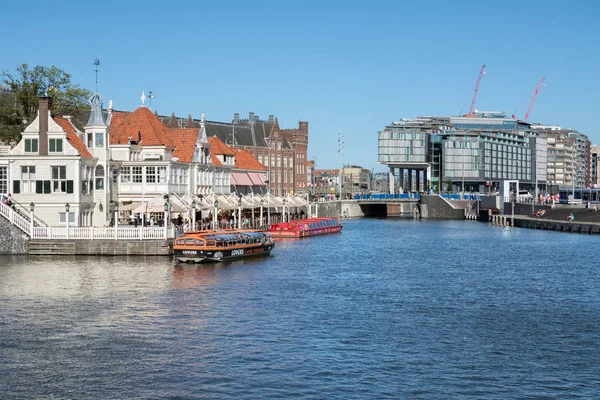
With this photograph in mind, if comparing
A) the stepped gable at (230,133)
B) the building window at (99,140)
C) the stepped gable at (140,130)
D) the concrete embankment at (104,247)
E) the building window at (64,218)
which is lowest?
the concrete embankment at (104,247)

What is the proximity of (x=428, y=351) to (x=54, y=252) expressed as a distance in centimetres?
4522

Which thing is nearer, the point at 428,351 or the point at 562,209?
the point at 428,351

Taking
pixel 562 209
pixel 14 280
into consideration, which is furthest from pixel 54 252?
pixel 562 209

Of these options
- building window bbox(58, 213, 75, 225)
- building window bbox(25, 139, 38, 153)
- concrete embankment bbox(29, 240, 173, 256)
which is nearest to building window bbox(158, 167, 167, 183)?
building window bbox(58, 213, 75, 225)

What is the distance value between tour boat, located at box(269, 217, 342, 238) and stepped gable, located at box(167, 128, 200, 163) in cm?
1532

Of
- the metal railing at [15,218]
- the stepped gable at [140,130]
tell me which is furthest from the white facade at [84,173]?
the metal railing at [15,218]

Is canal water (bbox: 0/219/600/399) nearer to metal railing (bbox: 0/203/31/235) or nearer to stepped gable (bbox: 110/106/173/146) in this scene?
metal railing (bbox: 0/203/31/235)

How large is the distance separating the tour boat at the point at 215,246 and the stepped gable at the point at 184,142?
2480cm

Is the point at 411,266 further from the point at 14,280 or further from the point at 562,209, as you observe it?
the point at 562,209

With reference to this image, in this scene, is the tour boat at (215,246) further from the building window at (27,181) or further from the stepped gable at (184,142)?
the stepped gable at (184,142)

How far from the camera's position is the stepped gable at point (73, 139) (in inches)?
3236

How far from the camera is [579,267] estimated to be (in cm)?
7612

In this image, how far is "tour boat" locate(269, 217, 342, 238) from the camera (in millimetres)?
111019

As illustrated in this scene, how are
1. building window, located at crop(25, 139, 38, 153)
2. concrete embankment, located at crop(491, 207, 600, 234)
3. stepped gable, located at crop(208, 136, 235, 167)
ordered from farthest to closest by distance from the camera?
1. concrete embankment, located at crop(491, 207, 600, 234)
2. stepped gable, located at crop(208, 136, 235, 167)
3. building window, located at crop(25, 139, 38, 153)
